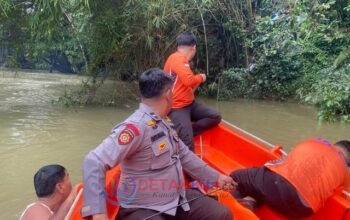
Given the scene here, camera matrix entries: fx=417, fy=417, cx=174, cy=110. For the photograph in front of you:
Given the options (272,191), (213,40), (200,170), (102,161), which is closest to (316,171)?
(272,191)

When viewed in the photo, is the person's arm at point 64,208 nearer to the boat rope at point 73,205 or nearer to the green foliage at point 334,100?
the boat rope at point 73,205

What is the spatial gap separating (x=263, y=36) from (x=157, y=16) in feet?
12.4

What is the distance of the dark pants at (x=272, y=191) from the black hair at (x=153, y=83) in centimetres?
115

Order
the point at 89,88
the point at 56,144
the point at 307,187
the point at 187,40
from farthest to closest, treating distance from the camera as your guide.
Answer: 1. the point at 89,88
2. the point at 56,144
3. the point at 187,40
4. the point at 307,187

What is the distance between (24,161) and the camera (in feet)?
18.3

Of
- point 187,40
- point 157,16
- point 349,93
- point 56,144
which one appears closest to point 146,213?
point 187,40

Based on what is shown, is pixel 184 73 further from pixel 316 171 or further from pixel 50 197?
pixel 50 197

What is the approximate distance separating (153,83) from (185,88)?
2.14 meters

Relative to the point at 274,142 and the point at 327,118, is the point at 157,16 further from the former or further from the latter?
the point at 327,118

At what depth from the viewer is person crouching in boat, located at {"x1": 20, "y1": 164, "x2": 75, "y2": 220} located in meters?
2.29

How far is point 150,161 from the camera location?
2197mm

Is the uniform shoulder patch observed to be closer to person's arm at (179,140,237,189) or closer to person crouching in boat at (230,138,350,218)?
person's arm at (179,140,237,189)

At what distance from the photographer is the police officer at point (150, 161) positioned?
204cm

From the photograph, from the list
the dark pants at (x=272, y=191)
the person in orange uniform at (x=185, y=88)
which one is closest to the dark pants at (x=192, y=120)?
the person in orange uniform at (x=185, y=88)
